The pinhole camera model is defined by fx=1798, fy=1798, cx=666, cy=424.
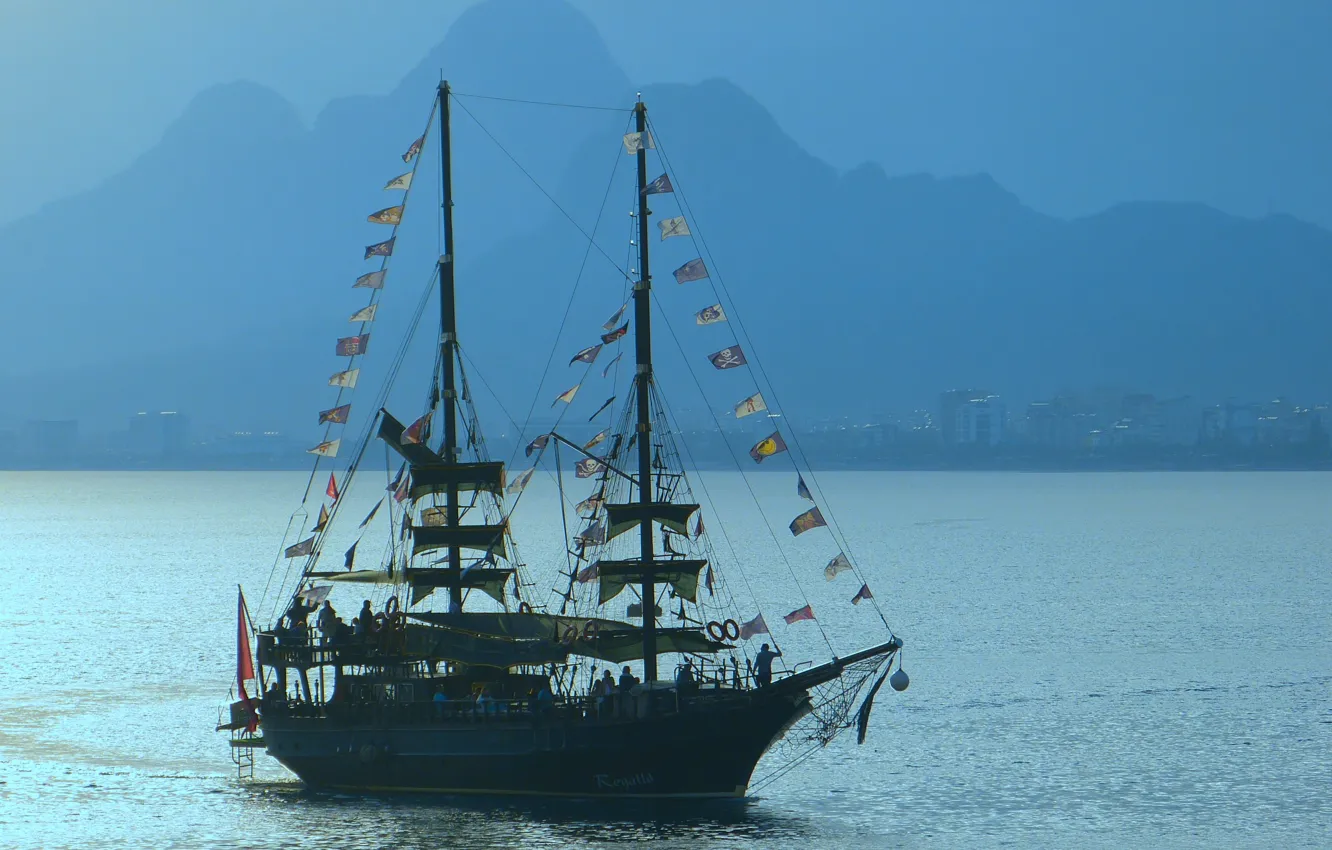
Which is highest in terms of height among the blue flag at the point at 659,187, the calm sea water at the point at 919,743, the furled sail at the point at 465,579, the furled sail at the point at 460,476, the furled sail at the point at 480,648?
the blue flag at the point at 659,187

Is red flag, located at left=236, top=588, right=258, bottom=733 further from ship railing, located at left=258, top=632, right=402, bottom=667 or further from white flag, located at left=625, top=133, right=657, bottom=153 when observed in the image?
white flag, located at left=625, top=133, right=657, bottom=153

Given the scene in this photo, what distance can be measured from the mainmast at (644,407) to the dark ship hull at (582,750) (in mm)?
2529

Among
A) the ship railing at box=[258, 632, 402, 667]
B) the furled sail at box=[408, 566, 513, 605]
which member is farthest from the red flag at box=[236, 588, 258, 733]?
the furled sail at box=[408, 566, 513, 605]

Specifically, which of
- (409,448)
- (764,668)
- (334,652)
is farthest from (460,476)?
(764,668)

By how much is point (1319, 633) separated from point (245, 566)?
95.0 m

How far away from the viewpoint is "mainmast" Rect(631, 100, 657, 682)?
53219mm

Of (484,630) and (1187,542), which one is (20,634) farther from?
(1187,542)

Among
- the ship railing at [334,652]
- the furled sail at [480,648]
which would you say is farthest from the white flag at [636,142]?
the ship railing at [334,652]

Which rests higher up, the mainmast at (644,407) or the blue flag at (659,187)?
the blue flag at (659,187)

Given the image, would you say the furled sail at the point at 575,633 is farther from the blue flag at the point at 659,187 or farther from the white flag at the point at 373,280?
the blue flag at the point at 659,187

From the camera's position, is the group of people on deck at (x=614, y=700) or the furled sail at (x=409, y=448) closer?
the group of people on deck at (x=614, y=700)

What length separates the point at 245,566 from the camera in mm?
161250

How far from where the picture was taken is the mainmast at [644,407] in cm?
5322

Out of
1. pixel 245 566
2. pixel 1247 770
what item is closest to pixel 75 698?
pixel 1247 770
